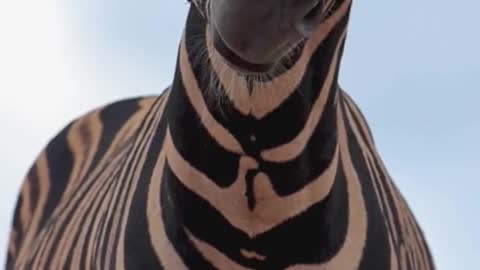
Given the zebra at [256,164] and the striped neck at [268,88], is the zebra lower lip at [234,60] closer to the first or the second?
the zebra at [256,164]

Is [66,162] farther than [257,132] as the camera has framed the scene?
Yes

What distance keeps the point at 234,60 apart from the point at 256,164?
1.58 feet

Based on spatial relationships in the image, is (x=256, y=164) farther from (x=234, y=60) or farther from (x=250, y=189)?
(x=234, y=60)

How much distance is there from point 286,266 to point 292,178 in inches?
7.2

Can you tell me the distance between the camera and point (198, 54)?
3.21m

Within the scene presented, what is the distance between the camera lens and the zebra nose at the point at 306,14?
2.69 metres

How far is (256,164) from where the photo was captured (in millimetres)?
3230

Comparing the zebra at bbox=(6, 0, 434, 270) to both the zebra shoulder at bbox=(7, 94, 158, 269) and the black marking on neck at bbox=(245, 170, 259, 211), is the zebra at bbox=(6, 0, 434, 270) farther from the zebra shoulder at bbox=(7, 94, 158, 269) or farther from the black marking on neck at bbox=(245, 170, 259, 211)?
the zebra shoulder at bbox=(7, 94, 158, 269)

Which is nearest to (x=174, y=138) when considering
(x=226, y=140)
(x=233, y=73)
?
(x=226, y=140)

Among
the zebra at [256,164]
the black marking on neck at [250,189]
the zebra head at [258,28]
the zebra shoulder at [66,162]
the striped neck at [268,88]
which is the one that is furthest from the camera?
the zebra shoulder at [66,162]

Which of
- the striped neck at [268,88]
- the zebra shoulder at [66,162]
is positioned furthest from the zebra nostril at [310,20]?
the zebra shoulder at [66,162]

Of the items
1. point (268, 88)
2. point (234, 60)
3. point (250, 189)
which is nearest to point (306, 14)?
point (234, 60)

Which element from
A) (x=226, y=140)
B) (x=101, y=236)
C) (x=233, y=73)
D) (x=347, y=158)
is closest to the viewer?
(x=233, y=73)

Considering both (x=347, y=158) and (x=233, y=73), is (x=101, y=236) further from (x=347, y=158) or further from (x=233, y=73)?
(x=233, y=73)
